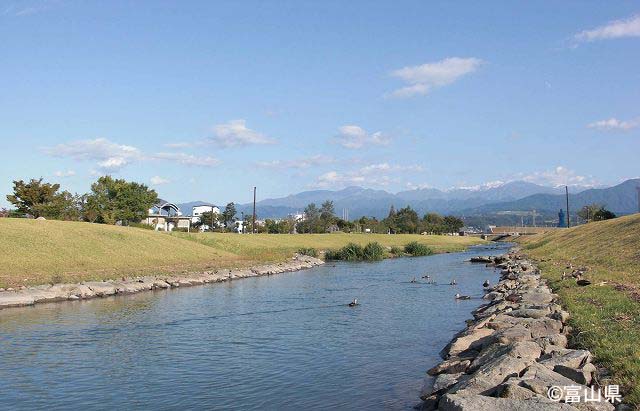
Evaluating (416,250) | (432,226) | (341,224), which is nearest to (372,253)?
(416,250)

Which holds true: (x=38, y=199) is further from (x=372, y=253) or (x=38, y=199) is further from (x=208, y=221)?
(x=208, y=221)

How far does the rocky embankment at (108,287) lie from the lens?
1218 inches

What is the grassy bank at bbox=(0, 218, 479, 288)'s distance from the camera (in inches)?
1525

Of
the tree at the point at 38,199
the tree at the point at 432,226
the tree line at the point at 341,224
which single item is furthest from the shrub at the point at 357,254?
the tree at the point at 432,226

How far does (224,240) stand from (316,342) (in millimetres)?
56971

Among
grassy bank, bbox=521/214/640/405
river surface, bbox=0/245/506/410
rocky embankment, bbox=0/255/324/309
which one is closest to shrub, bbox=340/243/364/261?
rocky embankment, bbox=0/255/324/309

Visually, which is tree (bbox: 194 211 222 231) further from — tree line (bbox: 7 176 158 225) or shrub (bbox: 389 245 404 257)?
shrub (bbox: 389 245 404 257)

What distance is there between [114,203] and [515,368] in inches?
3131

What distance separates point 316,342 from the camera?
21828 millimetres

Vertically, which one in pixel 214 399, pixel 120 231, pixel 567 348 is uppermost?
pixel 120 231

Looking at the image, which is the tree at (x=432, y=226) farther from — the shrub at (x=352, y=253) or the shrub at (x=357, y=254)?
the shrub at (x=352, y=253)

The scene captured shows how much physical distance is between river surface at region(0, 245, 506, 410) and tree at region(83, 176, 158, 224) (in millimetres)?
49625

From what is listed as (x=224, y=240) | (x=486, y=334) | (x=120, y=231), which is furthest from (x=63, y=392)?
(x=224, y=240)

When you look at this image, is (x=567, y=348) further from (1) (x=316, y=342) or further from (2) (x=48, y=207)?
(2) (x=48, y=207)
